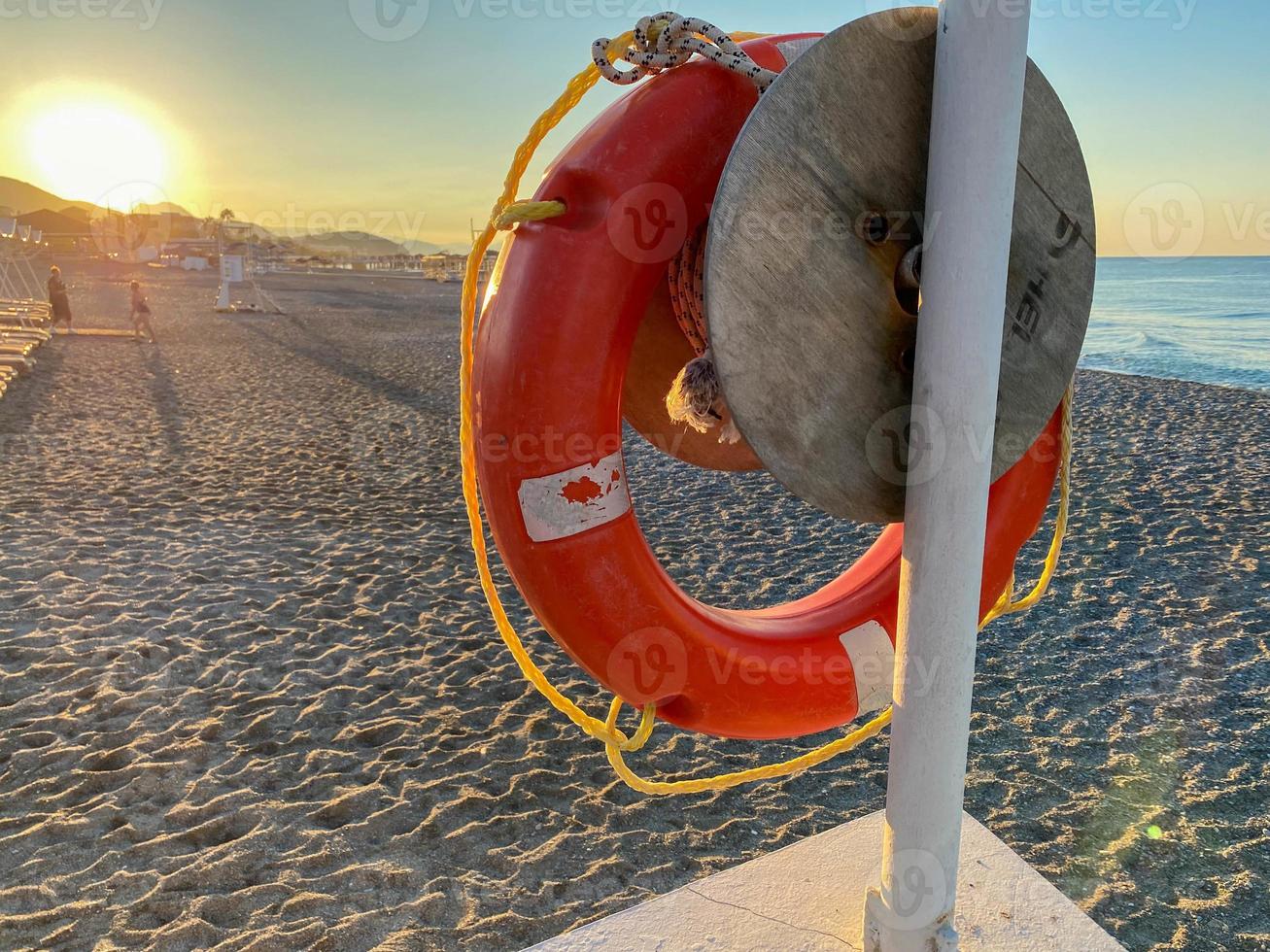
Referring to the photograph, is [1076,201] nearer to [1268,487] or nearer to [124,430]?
[1268,487]

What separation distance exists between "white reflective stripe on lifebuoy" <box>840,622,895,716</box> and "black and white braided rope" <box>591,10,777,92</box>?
0.92 m

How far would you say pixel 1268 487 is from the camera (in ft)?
20.1

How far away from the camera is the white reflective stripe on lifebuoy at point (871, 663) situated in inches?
59.0

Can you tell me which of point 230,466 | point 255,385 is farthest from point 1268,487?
point 255,385

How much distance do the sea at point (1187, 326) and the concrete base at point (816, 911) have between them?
7501mm

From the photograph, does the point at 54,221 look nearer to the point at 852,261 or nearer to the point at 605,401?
the point at 605,401

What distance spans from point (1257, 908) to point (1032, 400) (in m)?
1.96

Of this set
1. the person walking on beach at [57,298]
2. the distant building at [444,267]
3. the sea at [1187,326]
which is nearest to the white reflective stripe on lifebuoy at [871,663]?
the sea at [1187,326]

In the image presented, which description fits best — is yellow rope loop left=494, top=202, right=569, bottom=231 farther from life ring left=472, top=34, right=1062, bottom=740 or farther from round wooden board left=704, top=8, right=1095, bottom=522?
round wooden board left=704, top=8, right=1095, bottom=522

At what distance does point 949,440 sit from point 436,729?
8.22ft

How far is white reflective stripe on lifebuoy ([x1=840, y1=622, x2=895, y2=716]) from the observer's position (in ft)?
4.92

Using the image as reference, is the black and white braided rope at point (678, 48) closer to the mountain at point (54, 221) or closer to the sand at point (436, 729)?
the sand at point (436, 729)

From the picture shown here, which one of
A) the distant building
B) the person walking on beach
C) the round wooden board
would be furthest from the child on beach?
the distant building

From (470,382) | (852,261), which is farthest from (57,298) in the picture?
(852,261)
